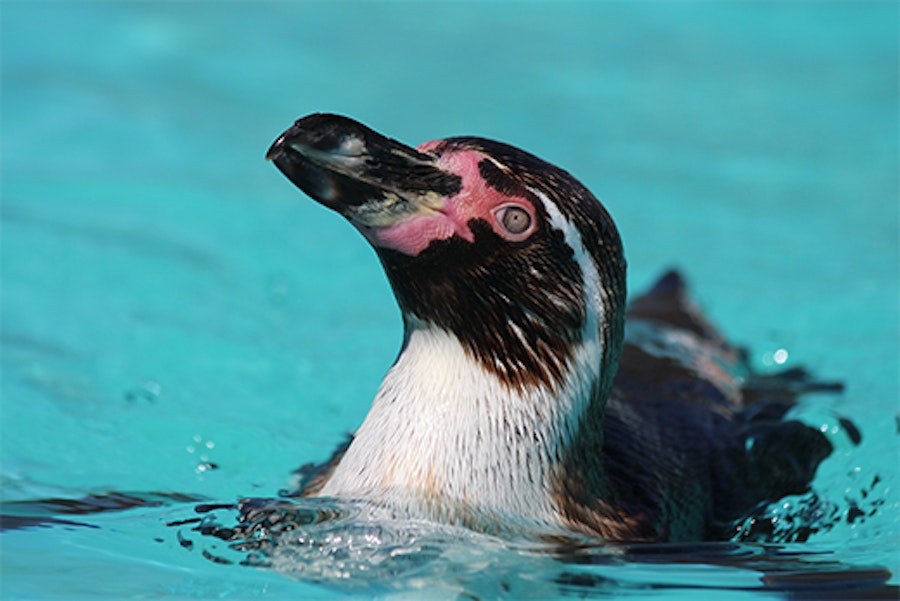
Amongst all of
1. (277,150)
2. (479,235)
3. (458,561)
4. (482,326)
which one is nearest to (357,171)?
(277,150)

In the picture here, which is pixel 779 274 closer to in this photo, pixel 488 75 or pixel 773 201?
pixel 773 201

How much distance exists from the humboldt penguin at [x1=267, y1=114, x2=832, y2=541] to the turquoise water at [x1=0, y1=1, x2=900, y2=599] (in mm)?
161

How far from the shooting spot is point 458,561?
11.0 feet

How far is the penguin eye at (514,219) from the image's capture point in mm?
3391

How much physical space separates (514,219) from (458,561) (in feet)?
2.75

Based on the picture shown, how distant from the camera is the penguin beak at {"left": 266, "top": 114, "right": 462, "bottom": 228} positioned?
321 centimetres

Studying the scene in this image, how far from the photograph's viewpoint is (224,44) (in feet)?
32.7

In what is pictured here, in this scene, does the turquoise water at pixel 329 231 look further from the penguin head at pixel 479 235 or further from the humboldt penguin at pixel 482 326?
the penguin head at pixel 479 235

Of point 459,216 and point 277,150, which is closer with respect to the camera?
point 277,150

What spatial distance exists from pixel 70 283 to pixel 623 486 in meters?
3.50

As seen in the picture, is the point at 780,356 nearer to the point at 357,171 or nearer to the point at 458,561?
the point at 458,561

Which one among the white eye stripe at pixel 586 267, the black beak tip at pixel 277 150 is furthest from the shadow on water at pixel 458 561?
the black beak tip at pixel 277 150

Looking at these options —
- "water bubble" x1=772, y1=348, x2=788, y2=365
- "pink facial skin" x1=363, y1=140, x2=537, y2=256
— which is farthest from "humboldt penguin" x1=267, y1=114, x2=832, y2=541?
"water bubble" x1=772, y1=348, x2=788, y2=365

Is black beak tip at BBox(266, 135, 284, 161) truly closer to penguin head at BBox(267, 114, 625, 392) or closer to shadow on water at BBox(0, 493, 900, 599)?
penguin head at BBox(267, 114, 625, 392)
